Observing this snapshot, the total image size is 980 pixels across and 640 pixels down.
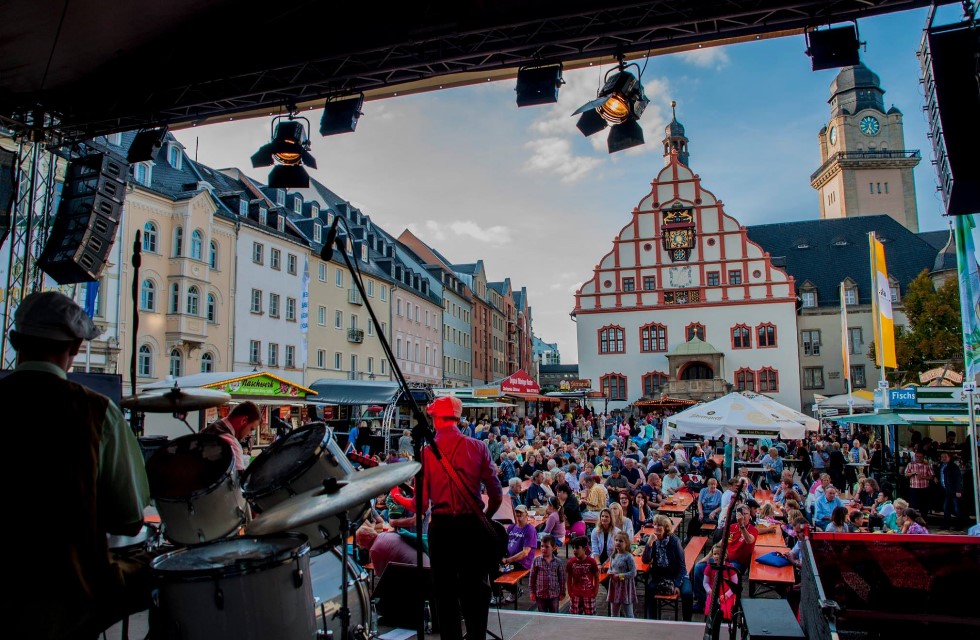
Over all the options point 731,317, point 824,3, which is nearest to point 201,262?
point 824,3

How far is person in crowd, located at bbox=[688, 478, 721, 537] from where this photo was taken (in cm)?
1064

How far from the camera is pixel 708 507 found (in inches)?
444

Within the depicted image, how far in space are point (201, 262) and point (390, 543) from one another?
80.9ft

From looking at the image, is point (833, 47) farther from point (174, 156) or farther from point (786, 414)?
point (174, 156)

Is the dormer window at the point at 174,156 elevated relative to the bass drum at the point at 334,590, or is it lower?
elevated

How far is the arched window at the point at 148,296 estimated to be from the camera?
25.4 metres

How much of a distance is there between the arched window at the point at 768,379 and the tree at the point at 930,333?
29.6 feet

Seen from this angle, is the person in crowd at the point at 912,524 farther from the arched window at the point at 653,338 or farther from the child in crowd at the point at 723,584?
the arched window at the point at 653,338

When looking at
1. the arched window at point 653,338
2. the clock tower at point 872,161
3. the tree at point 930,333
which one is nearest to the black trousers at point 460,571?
the tree at point 930,333

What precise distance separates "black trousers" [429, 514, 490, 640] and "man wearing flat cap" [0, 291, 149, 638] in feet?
6.60

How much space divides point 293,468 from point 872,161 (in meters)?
70.7

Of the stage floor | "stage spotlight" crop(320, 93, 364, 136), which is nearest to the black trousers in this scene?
the stage floor

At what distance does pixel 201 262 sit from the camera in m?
27.7

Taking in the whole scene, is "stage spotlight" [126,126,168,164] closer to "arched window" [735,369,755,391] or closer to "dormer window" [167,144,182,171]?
"dormer window" [167,144,182,171]
